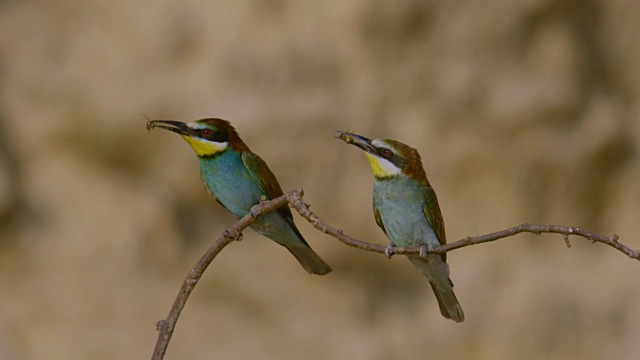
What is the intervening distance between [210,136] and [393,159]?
0.41 metres

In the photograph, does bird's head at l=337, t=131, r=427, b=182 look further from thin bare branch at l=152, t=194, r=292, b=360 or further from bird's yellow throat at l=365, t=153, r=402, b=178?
thin bare branch at l=152, t=194, r=292, b=360

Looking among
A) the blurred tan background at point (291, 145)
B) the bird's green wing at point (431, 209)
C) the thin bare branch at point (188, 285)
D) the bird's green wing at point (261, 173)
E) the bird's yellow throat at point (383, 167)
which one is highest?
the blurred tan background at point (291, 145)

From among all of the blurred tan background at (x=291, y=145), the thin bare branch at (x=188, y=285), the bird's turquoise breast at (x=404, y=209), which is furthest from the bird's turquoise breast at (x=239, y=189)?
the blurred tan background at (x=291, y=145)

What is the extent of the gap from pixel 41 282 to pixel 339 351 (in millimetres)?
1157

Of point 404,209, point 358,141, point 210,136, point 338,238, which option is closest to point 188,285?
point 338,238

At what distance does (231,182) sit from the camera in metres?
2.24

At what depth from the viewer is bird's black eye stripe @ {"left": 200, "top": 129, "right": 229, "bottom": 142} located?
82.1 inches

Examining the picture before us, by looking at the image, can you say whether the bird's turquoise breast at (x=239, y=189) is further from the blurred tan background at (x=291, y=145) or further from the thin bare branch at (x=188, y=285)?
the blurred tan background at (x=291, y=145)

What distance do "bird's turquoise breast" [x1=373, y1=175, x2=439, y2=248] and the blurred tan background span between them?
137 centimetres

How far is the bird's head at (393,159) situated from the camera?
2.01 m

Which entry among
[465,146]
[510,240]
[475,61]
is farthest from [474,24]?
[510,240]

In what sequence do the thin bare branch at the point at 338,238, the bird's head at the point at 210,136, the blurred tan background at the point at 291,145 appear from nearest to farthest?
the thin bare branch at the point at 338,238 < the bird's head at the point at 210,136 < the blurred tan background at the point at 291,145

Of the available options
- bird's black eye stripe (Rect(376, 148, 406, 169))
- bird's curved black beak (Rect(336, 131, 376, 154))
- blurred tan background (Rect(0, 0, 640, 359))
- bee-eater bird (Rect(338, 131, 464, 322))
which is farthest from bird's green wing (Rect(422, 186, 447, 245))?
blurred tan background (Rect(0, 0, 640, 359))

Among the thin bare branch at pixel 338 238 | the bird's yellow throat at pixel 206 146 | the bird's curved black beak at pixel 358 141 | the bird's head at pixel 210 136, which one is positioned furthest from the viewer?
the bird's yellow throat at pixel 206 146
